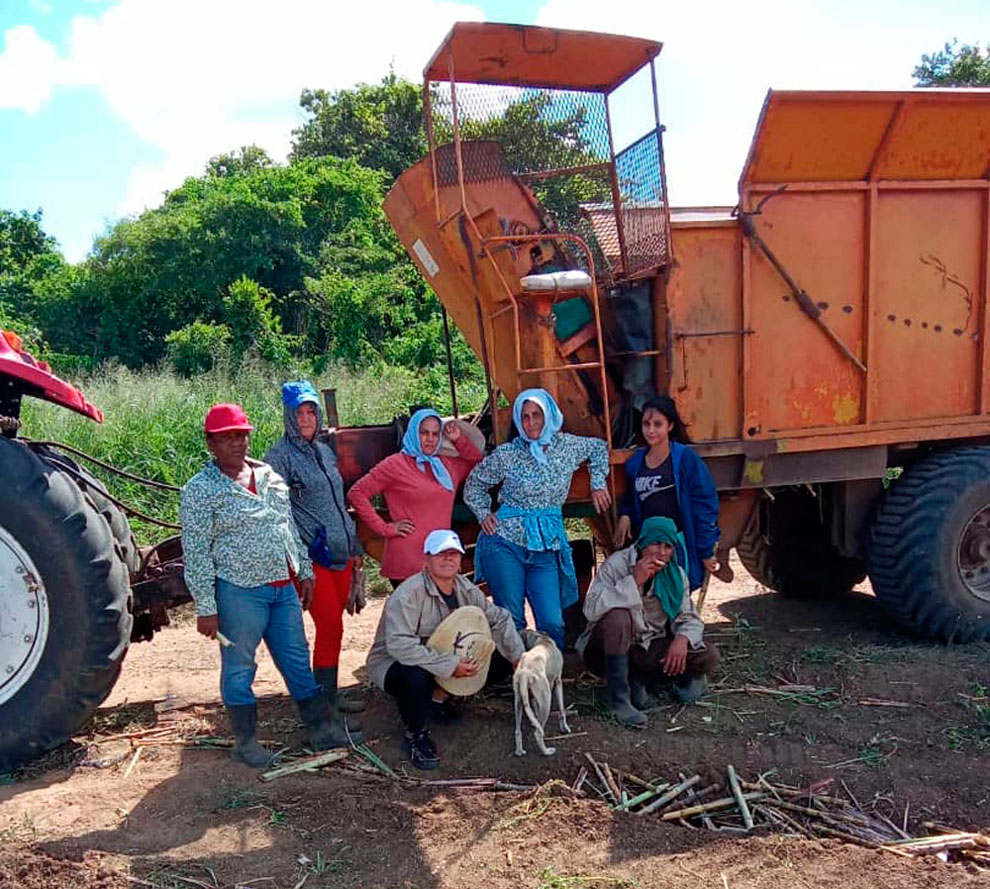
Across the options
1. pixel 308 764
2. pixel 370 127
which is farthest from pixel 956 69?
pixel 308 764

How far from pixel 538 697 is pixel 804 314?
97.1 inches

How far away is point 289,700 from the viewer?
4969 millimetres

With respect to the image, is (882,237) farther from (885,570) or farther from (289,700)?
(289,700)

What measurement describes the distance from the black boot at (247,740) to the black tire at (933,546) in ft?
11.3

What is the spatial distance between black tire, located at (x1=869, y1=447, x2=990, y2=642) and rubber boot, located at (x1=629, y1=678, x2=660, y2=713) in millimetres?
1635

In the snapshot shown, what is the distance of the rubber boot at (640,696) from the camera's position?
4633 millimetres

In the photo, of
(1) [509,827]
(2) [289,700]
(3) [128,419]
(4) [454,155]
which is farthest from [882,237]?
(3) [128,419]

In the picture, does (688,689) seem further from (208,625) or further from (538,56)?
(538,56)

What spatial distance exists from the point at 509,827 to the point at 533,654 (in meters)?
0.83

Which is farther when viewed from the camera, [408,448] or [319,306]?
[319,306]

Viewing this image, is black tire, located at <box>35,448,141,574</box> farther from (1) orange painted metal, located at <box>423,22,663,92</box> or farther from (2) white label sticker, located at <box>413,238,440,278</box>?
(1) orange painted metal, located at <box>423,22,663,92</box>

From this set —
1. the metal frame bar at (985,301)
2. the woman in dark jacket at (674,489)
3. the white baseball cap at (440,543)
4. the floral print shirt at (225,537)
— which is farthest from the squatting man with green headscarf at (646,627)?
the metal frame bar at (985,301)

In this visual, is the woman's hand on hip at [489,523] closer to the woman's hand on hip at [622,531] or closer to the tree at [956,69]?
the woman's hand on hip at [622,531]

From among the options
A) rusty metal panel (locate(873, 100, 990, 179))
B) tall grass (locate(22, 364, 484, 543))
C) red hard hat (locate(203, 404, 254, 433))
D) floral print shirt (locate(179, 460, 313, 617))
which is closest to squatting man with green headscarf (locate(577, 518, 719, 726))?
floral print shirt (locate(179, 460, 313, 617))
